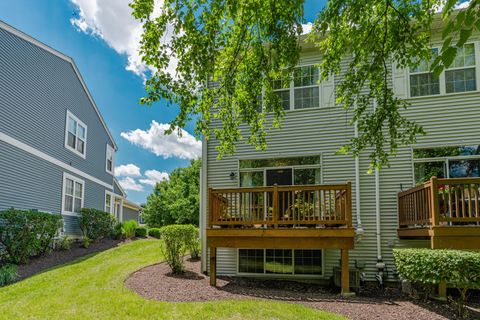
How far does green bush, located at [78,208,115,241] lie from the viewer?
49.3 ft

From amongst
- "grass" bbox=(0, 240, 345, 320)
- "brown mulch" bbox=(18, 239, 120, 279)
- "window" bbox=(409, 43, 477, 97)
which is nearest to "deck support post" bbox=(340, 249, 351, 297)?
"grass" bbox=(0, 240, 345, 320)

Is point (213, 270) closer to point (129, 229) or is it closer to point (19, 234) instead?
point (19, 234)

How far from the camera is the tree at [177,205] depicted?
1038 inches

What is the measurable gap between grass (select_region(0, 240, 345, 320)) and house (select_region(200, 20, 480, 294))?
1965mm

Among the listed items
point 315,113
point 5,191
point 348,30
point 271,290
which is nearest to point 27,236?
point 5,191

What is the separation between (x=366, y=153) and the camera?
8.56 metres

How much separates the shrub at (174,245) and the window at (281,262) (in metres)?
1.62

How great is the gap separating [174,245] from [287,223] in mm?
3219

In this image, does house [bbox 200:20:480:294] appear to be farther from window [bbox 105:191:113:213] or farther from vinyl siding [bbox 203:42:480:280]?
window [bbox 105:191:113:213]

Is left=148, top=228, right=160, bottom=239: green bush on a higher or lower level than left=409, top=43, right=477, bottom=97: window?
lower

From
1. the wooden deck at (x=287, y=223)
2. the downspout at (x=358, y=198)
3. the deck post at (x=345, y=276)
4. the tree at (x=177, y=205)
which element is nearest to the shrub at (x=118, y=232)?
the tree at (x=177, y=205)

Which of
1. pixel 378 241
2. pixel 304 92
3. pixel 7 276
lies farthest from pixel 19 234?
pixel 378 241

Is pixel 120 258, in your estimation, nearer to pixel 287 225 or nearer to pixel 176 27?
pixel 287 225

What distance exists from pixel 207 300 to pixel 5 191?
7.89 m
